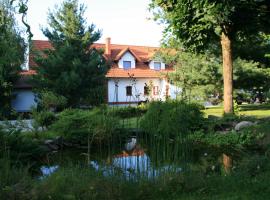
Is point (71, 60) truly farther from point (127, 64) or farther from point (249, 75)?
point (127, 64)

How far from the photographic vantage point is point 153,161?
588cm

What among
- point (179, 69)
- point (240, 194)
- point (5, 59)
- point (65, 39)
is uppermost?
point (65, 39)

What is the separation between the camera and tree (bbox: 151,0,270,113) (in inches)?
516

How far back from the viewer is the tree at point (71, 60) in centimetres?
2539

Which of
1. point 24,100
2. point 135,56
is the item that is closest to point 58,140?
point 24,100

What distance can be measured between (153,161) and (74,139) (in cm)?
647

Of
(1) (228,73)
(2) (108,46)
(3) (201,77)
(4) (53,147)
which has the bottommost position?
(4) (53,147)

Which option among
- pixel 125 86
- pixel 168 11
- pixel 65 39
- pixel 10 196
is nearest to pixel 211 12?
pixel 168 11

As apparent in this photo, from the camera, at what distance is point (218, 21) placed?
13484 mm

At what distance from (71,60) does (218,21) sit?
1409 centimetres

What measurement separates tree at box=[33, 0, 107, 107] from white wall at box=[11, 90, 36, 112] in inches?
166

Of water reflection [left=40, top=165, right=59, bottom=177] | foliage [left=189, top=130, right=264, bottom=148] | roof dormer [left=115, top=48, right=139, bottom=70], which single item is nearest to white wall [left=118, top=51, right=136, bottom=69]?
roof dormer [left=115, top=48, right=139, bottom=70]

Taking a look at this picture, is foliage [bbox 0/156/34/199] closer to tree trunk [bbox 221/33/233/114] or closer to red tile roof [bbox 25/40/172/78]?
tree trunk [bbox 221/33/233/114]

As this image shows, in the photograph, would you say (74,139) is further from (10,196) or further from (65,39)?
(65,39)
